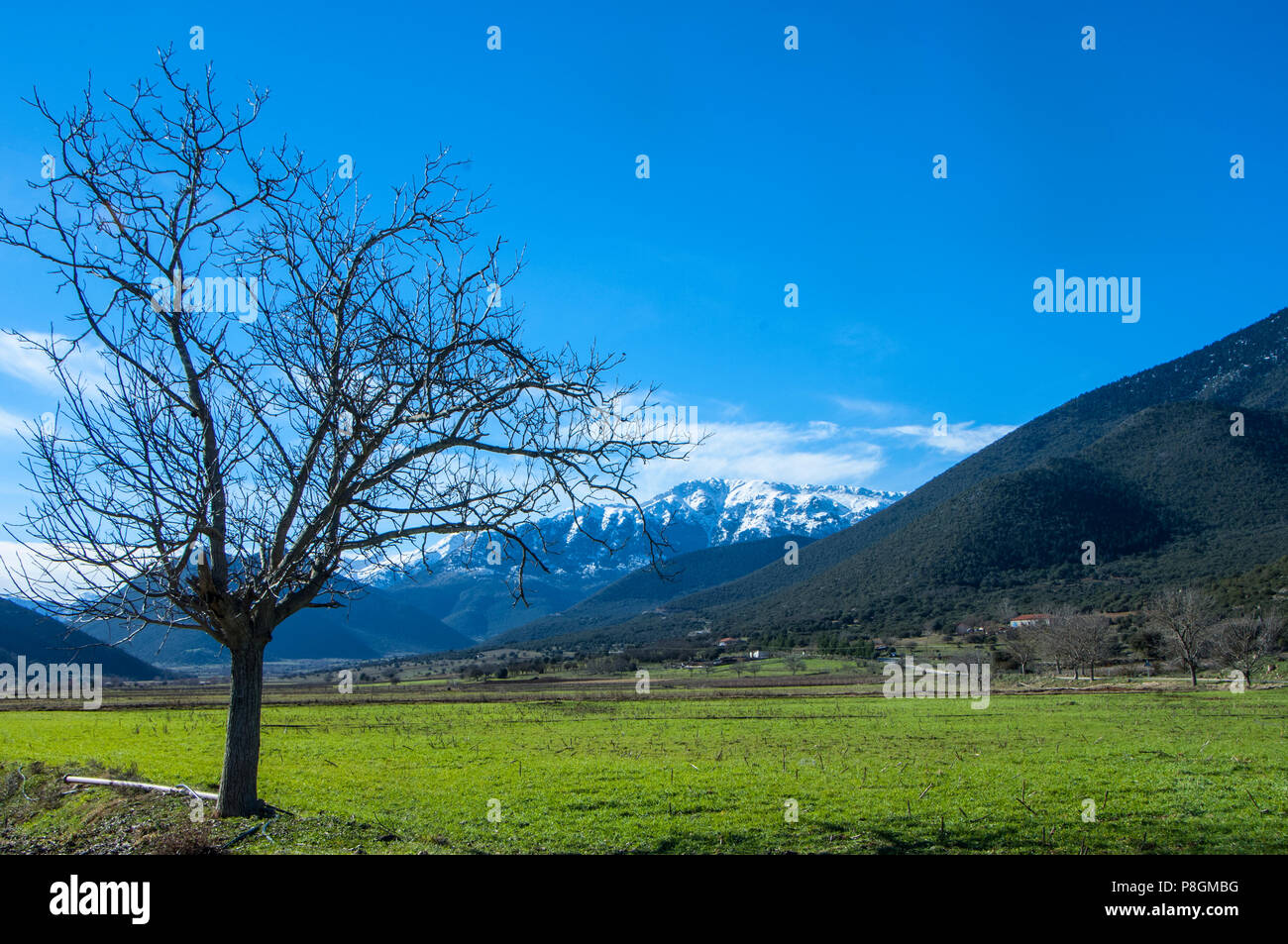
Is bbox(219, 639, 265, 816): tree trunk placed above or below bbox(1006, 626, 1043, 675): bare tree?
above

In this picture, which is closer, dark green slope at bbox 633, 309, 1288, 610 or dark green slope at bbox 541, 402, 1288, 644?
dark green slope at bbox 541, 402, 1288, 644

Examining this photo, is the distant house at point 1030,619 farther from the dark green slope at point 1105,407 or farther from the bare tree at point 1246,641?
the dark green slope at point 1105,407

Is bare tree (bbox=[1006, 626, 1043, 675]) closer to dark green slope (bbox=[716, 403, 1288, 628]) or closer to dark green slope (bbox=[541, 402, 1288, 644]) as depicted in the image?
dark green slope (bbox=[541, 402, 1288, 644])

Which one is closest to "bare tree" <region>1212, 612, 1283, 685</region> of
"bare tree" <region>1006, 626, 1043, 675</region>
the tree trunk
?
"bare tree" <region>1006, 626, 1043, 675</region>

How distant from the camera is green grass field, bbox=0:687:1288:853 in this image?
12180mm

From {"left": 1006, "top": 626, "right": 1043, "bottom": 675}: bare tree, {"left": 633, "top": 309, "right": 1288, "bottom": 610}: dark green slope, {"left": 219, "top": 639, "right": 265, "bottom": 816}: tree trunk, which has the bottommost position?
{"left": 1006, "top": 626, "right": 1043, "bottom": 675}: bare tree

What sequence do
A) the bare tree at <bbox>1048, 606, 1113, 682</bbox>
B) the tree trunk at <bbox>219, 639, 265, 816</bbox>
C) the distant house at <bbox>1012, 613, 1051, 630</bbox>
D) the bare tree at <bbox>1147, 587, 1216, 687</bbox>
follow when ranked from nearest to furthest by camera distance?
the tree trunk at <bbox>219, 639, 265, 816</bbox>, the bare tree at <bbox>1147, 587, 1216, 687</bbox>, the bare tree at <bbox>1048, 606, 1113, 682</bbox>, the distant house at <bbox>1012, 613, 1051, 630</bbox>

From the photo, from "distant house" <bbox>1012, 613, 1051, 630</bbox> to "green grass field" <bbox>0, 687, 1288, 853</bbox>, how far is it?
127 feet

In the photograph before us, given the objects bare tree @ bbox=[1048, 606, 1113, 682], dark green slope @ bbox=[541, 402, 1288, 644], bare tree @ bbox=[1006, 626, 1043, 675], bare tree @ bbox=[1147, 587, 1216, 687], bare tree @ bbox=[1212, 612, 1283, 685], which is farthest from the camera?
dark green slope @ bbox=[541, 402, 1288, 644]

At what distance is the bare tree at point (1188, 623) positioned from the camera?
58.5 m

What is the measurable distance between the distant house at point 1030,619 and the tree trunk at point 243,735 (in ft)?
269

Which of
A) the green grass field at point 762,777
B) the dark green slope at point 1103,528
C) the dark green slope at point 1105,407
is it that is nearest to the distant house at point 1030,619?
the dark green slope at point 1103,528
